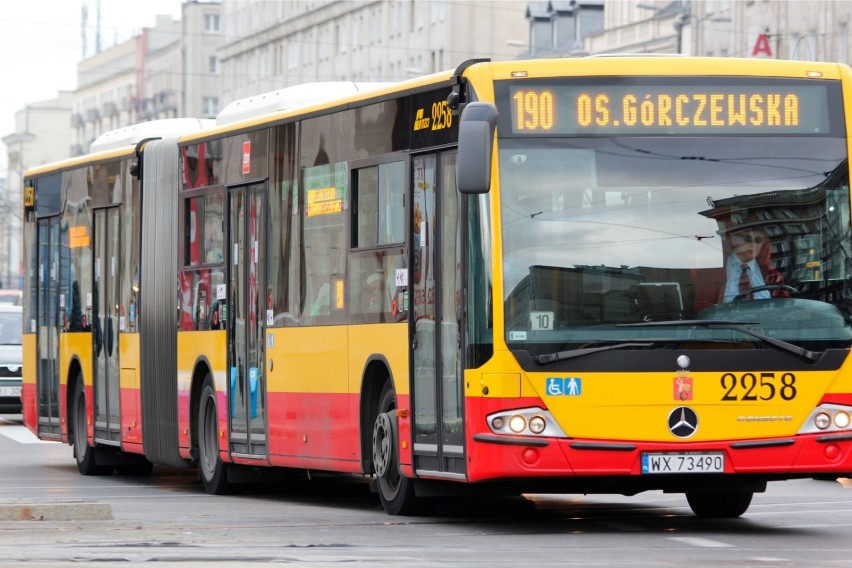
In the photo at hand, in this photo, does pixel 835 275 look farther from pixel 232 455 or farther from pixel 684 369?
pixel 232 455

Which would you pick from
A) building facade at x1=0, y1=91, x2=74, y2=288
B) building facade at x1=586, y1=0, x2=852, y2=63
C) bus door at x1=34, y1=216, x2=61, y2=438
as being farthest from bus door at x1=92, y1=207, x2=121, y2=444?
building facade at x1=0, y1=91, x2=74, y2=288

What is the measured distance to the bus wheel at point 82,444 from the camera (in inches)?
869

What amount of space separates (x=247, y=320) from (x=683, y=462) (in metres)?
5.65

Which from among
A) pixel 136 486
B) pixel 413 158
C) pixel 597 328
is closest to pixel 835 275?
pixel 597 328

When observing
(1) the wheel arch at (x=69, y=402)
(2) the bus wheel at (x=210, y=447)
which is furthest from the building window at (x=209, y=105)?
(2) the bus wheel at (x=210, y=447)

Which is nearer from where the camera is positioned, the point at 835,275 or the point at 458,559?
the point at 458,559

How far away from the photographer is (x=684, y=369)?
1320 cm

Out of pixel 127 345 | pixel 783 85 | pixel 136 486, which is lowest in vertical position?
pixel 136 486

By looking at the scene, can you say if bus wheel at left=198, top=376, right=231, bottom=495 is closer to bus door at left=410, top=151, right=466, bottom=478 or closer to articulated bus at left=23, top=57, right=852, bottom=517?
articulated bus at left=23, top=57, right=852, bottom=517

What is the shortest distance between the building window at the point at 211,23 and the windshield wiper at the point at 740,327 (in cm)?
12273

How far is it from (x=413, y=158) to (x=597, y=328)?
6.95 ft

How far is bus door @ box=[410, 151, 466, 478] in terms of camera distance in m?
13.6

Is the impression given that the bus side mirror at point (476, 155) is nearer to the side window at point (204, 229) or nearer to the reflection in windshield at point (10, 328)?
the side window at point (204, 229)

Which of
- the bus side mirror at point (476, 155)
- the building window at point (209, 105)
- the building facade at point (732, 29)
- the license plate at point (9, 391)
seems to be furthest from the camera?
the building window at point (209, 105)
